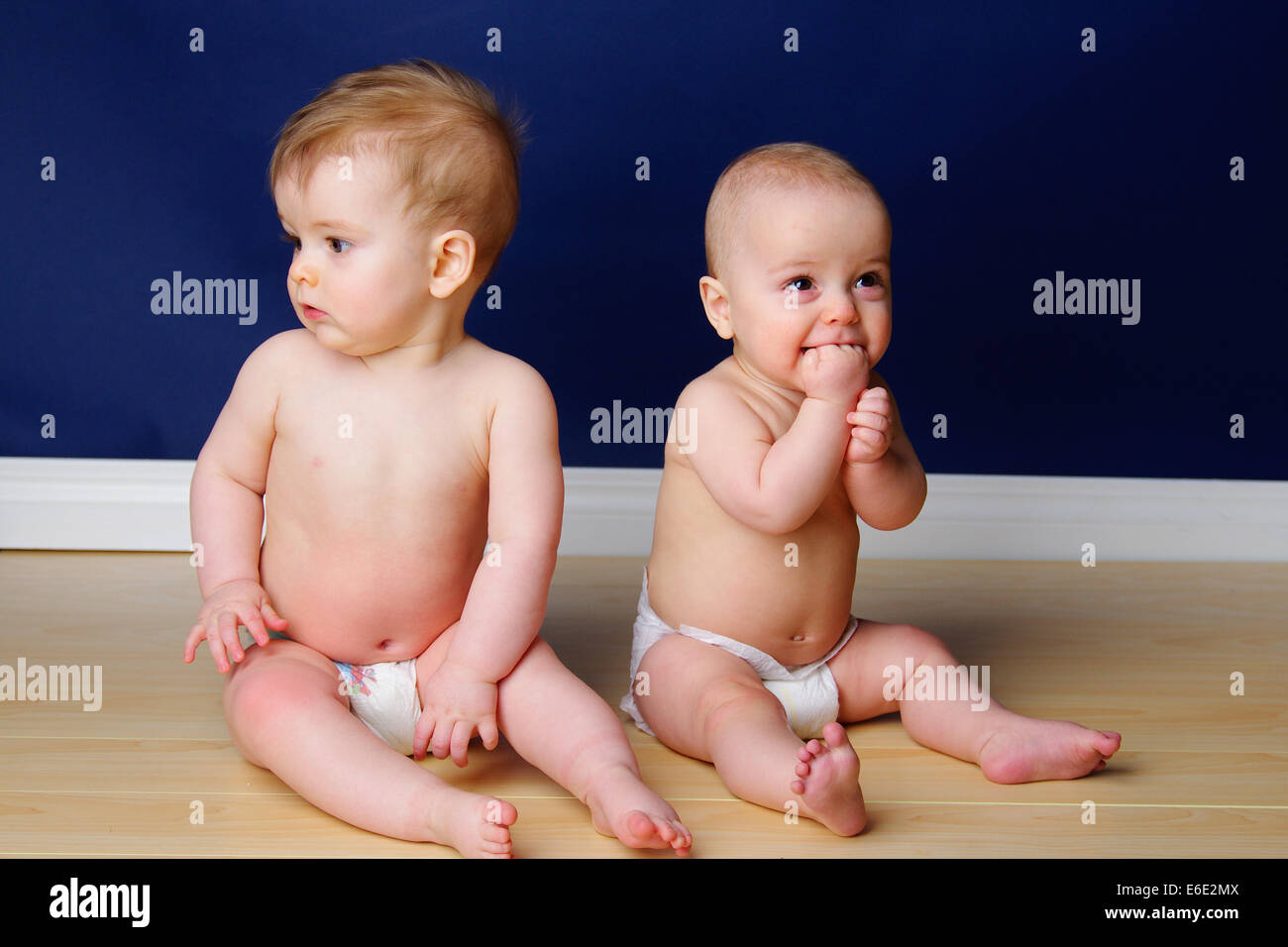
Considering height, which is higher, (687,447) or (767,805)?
(687,447)

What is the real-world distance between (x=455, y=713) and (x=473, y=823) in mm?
182

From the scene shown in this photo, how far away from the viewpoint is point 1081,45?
2016 millimetres

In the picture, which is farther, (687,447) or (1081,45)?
(1081,45)

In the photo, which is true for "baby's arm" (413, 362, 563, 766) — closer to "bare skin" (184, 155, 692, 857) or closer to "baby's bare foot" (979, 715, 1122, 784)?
"bare skin" (184, 155, 692, 857)

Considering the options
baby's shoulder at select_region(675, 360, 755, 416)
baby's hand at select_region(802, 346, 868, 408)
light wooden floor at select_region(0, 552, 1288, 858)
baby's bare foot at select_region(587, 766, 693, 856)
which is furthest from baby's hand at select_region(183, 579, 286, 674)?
baby's hand at select_region(802, 346, 868, 408)

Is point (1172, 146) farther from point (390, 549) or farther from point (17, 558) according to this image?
point (17, 558)

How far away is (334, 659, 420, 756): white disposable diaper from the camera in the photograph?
1.31 metres

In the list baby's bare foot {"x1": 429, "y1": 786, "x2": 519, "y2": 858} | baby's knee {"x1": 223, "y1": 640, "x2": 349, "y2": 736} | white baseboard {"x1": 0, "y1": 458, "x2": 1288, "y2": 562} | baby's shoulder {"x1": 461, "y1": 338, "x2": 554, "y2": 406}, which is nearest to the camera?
baby's bare foot {"x1": 429, "y1": 786, "x2": 519, "y2": 858}

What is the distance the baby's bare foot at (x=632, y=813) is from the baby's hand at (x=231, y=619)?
1.21 feet

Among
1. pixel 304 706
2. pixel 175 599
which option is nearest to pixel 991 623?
pixel 304 706

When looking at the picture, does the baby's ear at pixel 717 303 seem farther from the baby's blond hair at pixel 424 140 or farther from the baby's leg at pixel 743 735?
the baby's leg at pixel 743 735

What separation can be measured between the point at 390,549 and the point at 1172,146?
1.44m

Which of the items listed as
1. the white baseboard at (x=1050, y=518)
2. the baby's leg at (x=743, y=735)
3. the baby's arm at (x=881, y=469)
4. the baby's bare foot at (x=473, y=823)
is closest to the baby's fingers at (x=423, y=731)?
the baby's bare foot at (x=473, y=823)

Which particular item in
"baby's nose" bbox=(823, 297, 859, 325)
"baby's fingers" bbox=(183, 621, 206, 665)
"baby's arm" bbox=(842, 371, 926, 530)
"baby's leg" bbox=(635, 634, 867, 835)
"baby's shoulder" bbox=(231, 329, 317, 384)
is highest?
"baby's nose" bbox=(823, 297, 859, 325)
